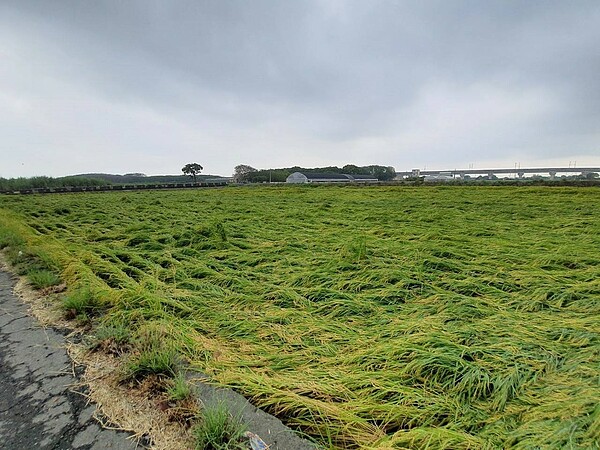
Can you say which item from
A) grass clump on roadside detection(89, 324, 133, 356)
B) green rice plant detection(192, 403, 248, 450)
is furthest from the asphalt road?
green rice plant detection(192, 403, 248, 450)

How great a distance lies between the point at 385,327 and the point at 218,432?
1.21 meters

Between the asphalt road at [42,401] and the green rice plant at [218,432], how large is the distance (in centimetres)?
29

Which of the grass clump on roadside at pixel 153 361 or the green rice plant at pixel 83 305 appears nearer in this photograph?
the grass clump on roadside at pixel 153 361

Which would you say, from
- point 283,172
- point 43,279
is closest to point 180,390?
point 43,279

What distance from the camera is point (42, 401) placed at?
1326 millimetres

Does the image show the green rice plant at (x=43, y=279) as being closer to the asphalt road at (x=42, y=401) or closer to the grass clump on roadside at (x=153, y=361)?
the asphalt road at (x=42, y=401)

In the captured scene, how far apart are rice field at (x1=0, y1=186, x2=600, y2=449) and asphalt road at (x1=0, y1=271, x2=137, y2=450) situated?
0.38 meters

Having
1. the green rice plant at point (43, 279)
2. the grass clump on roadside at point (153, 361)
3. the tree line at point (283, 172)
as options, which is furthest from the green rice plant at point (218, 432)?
the tree line at point (283, 172)

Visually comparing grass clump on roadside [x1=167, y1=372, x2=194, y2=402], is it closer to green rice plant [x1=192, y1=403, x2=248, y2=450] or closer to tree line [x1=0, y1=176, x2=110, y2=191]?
green rice plant [x1=192, y1=403, x2=248, y2=450]

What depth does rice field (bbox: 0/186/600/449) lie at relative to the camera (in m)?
1.11

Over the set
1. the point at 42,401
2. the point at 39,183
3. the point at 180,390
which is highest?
the point at 39,183

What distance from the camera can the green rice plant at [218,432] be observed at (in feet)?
3.25

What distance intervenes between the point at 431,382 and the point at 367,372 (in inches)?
11.6

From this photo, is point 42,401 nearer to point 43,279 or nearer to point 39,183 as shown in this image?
point 43,279
